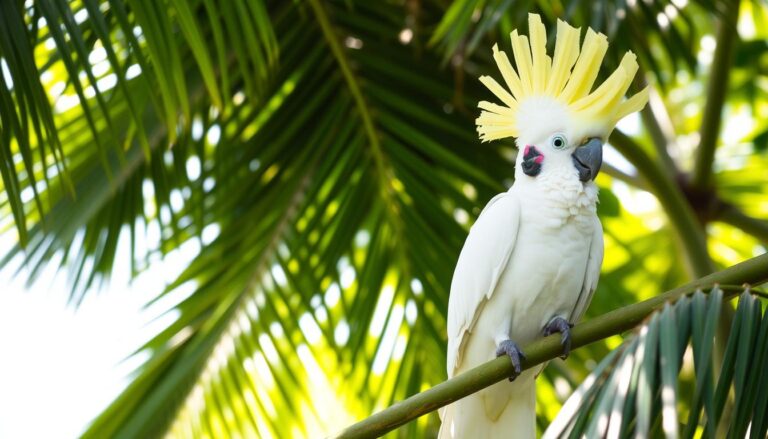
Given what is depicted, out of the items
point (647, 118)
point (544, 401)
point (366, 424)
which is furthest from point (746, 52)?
point (366, 424)

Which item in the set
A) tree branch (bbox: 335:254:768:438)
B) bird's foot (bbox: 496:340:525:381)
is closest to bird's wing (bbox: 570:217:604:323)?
bird's foot (bbox: 496:340:525:381)

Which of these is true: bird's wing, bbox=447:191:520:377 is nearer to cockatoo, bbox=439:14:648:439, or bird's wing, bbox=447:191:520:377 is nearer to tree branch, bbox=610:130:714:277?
cockatoo, bbox=439:14:648:439

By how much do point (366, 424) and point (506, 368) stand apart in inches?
12.2

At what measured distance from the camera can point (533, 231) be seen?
242 centimetres

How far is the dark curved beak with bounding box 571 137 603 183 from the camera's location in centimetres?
236

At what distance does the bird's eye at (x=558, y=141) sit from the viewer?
240 centimetres

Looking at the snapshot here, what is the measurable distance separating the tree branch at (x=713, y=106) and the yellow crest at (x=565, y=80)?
4.82 ft

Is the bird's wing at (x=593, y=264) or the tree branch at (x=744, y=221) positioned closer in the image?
the bird's wing at (x=593, y=264)

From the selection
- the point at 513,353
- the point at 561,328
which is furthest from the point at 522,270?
the point at 513,353

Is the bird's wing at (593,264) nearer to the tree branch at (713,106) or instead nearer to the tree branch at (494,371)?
the tree branch at (494,371)

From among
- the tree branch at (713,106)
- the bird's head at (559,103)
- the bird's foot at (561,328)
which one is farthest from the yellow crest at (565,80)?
the tree branch at (713,106)

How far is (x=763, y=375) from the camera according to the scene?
164 centimetres

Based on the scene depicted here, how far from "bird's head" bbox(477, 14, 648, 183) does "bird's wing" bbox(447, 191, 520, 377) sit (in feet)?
0.40

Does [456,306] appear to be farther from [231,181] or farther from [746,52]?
[746,52]
